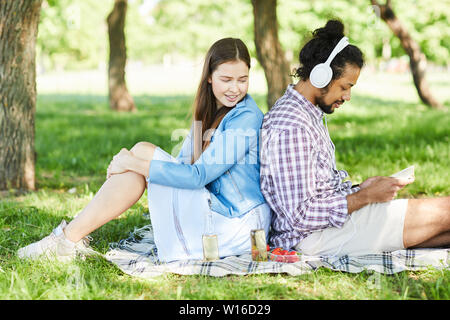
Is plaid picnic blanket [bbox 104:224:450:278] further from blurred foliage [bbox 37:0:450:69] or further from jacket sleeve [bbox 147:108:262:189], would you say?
blurred foliage [bbox 37:0:450:69]

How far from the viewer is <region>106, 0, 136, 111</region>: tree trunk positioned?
1249 cm

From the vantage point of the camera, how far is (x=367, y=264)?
3.11m

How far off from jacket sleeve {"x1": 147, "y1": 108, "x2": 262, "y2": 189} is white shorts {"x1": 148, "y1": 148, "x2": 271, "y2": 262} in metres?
0.09

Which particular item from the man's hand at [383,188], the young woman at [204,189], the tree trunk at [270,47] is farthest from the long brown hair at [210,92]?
the tree trunk at [270,47]

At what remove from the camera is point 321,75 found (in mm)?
3080

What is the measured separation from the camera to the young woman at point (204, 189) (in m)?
3.13

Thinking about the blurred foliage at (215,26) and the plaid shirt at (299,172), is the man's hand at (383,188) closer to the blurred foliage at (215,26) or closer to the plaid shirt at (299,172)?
the plaid shirt at (299,172)

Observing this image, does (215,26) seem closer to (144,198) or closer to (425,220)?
(144,198)

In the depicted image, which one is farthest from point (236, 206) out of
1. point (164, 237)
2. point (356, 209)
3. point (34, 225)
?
point (34, 225)

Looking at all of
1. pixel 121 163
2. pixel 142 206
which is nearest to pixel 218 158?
pixel 121 163

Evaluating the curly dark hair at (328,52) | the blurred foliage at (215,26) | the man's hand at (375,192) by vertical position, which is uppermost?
the blurred foliage at (215,26)

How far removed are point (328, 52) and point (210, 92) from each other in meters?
0.77

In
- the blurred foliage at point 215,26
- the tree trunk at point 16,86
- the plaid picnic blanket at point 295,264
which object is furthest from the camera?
the blurred foliage at point 215,26

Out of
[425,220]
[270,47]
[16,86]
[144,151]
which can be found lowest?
[425,220]
